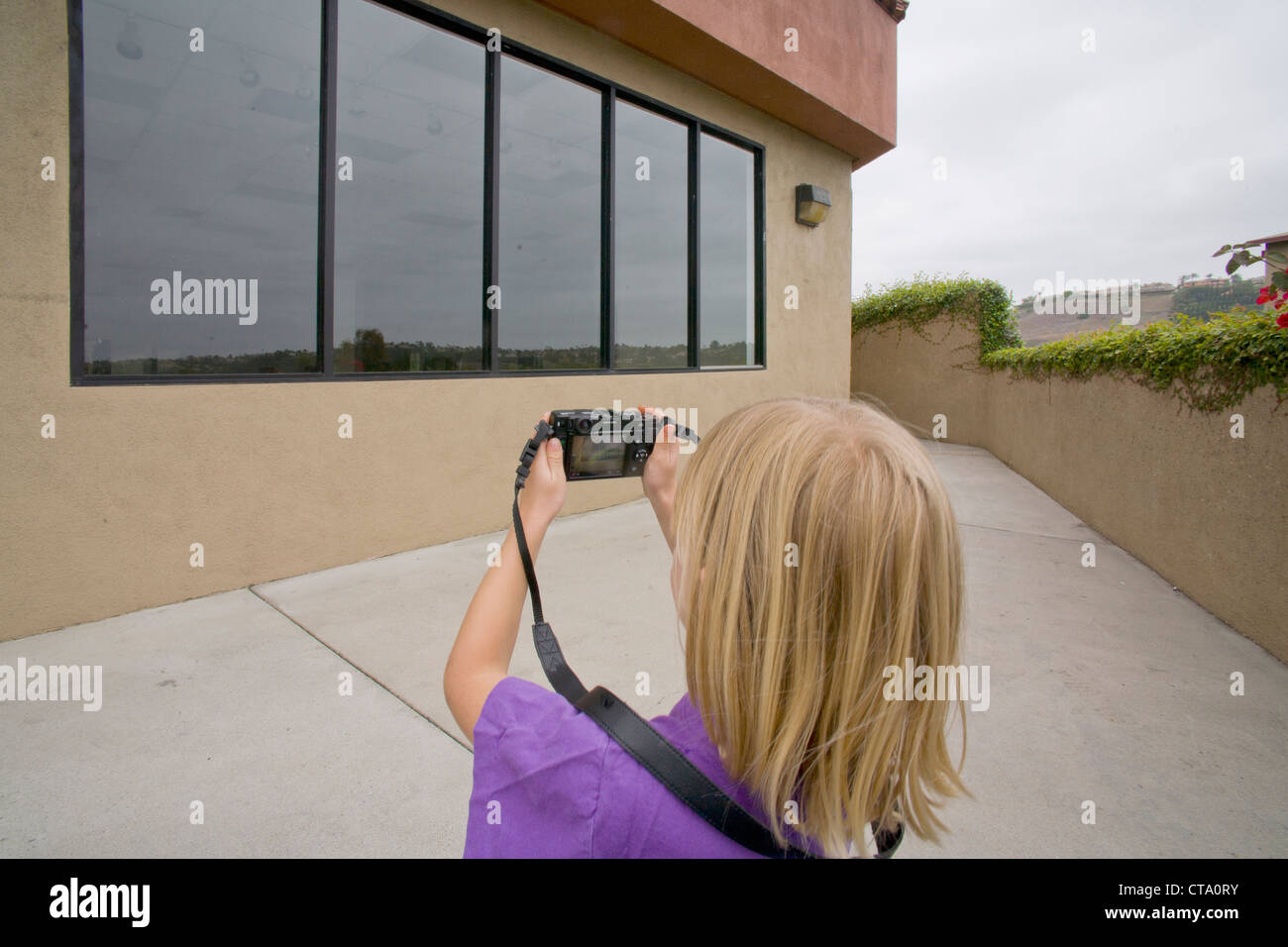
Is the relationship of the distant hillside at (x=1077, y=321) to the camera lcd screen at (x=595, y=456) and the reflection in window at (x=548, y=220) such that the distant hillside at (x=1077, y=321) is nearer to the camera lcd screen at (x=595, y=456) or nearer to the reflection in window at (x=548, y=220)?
the reflection in window at (x=548, y=220)

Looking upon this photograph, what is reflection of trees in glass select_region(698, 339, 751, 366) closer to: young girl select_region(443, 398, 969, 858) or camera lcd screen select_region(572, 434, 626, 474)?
camera lcd screen select_region(572, 434, 626, 474)

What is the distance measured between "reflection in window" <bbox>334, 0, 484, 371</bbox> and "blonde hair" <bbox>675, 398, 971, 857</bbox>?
344cm

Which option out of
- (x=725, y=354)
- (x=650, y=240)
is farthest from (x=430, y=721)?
(x=725, y=354)

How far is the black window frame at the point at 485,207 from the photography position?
2771mm

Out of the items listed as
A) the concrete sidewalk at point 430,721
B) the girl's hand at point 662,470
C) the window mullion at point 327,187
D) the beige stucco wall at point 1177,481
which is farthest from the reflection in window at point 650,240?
the girl's hand at point 662,470

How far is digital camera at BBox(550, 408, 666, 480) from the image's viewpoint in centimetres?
100

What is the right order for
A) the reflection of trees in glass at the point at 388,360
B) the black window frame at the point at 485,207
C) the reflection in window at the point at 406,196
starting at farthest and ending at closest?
the reflection in window at the point at 406,196, the reflection of trees in glass at the point at 388,360, the black window frame at the point at 485,207

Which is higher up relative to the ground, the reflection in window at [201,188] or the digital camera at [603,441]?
the reflection in window at [201,188]

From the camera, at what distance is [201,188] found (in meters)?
3.19

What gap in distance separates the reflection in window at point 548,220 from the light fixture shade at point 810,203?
2485 mm

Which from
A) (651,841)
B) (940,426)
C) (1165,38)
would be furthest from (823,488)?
(940,426)

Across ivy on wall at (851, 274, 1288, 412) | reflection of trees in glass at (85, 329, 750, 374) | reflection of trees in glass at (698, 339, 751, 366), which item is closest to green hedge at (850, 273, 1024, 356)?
ivy on wall at (851, 274, 1288, 412)
